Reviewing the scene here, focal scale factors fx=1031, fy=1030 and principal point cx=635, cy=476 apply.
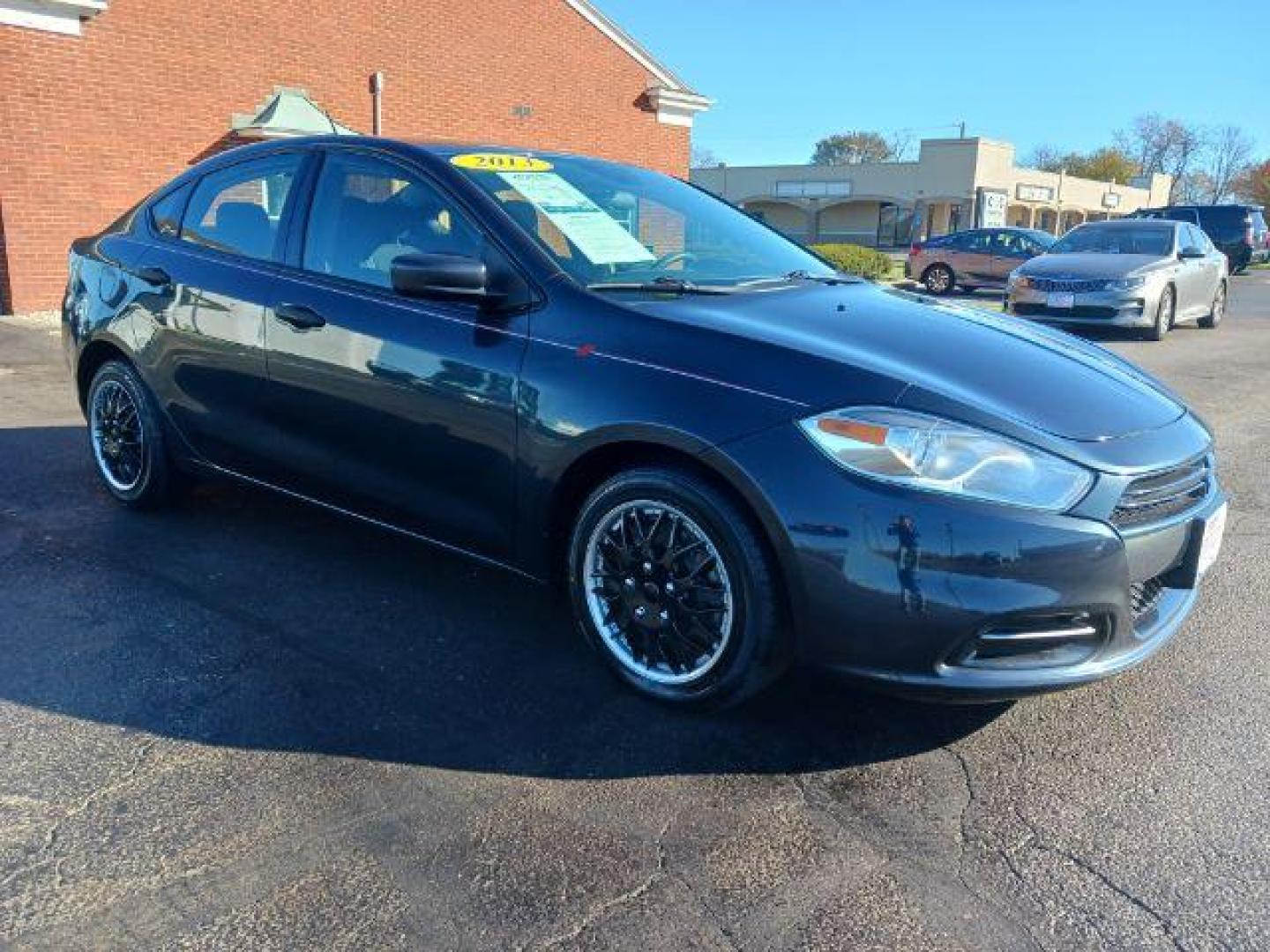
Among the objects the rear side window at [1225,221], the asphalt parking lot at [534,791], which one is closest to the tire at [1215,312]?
the asphalt parking lot at [534,791]

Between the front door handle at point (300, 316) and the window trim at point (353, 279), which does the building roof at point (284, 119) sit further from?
the front door handle at point (300, 316)

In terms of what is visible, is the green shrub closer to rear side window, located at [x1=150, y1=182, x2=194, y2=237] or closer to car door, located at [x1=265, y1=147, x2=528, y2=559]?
rear side window, located at [x1=150, y1=182, x2=194, y2=237]

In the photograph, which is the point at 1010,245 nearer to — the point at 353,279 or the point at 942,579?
the point at 353,279

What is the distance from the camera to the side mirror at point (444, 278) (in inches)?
124

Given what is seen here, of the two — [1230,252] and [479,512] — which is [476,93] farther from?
[1230,252]

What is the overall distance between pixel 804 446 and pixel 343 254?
2.02 m

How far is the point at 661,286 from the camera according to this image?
334 centimetres

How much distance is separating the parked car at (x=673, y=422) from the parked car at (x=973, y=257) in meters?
17.2

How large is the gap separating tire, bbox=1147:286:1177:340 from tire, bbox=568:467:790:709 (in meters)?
11.2

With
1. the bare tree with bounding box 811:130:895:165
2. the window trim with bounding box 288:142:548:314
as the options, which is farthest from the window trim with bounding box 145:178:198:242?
the bare tree with bounding box 811:130:895:165

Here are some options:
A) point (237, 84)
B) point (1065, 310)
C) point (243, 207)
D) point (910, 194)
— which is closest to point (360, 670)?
point (243, 207)

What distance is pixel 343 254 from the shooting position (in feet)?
12.4

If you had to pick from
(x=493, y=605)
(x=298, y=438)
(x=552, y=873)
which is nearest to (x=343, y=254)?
(x=298, y=438)

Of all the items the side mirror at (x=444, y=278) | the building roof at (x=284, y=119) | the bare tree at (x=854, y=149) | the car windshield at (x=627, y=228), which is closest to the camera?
the side mirror at (x=444, y=278)
